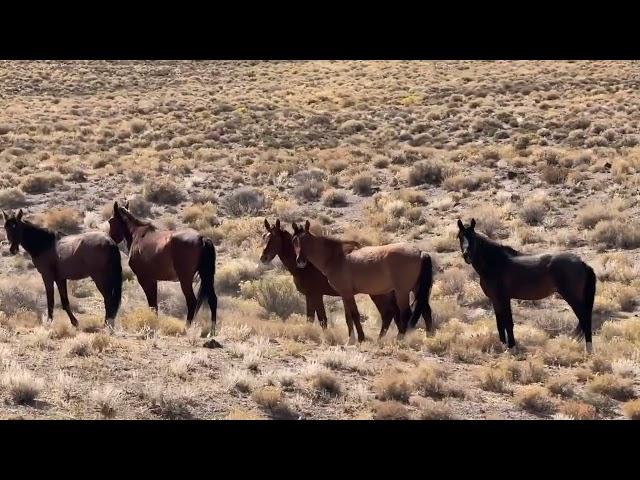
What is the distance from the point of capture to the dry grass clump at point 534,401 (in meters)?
8.85

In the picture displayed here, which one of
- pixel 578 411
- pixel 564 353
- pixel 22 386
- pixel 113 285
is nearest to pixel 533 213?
pixel 564 353

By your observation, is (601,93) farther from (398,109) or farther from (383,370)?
(383,370)

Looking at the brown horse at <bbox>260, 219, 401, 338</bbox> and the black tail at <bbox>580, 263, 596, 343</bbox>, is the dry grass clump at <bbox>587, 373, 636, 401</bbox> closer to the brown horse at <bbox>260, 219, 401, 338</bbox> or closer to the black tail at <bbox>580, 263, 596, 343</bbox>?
the black tail at <bbox>580, 263, 596, 343</bbox>

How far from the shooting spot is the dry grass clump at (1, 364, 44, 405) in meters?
8.34

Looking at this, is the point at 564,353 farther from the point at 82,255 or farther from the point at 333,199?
the point at 333,199

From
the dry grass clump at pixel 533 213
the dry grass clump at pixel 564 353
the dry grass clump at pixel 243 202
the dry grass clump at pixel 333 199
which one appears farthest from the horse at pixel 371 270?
the dry grass clump at pixel 333 199

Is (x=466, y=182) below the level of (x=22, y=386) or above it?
below

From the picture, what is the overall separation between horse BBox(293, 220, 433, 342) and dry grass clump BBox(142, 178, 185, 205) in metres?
15.2

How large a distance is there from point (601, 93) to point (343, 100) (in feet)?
55.0

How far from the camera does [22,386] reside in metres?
8.40

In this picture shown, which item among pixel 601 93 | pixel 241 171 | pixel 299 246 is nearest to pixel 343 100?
pixel 601 93

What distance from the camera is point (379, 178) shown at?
29516mm

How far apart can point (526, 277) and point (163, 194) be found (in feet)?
57.8

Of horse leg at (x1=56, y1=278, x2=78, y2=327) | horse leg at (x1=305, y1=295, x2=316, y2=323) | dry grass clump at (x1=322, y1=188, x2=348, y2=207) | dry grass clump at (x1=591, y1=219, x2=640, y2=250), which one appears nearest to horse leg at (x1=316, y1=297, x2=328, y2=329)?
horse leg at (x1=305, y1=295, x2=316, y2=323)
